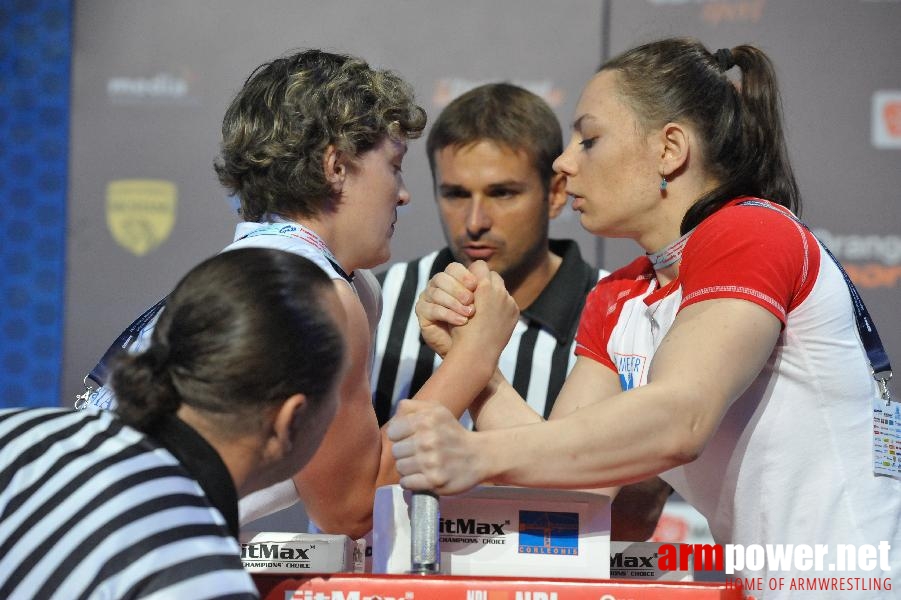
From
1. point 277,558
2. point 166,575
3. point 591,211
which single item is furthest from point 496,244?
point 166,575

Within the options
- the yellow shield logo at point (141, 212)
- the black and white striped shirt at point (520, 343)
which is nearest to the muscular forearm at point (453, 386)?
the black and white striped shirt at point (520, 343)

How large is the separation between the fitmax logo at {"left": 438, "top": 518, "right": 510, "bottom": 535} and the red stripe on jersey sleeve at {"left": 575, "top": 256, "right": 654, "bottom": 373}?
0.61 meters

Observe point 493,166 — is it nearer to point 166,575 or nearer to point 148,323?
point 148,323

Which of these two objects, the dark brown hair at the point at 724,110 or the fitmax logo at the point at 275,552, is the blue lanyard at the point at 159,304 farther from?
the dark brown hair at the point at 724,110

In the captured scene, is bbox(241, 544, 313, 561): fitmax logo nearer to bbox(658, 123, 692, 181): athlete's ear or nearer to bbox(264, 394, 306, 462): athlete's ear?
bbox(264, 394, 306, 462): athlete's ear

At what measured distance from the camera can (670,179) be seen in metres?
1.81

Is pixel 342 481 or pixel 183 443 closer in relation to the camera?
pixel 183 443

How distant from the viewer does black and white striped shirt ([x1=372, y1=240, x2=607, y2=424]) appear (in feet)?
9.09

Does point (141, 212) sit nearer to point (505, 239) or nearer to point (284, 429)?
point (505, 239)

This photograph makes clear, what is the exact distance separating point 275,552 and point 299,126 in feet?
2.53

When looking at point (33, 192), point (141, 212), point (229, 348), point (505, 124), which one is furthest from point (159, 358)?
point (33, 192)

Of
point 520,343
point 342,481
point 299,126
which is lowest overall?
point 342,481

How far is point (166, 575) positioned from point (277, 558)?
47 cm

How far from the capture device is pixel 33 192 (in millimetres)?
3576
